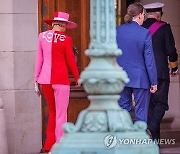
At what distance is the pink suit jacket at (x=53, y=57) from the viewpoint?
912 centimetres

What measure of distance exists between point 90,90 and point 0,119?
4583 millimetres

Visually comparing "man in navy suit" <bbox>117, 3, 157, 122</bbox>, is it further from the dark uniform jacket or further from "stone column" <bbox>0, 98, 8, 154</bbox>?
"stone column" <bbox>0, 98, 8, 154</bbox>

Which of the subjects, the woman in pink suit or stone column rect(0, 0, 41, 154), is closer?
the woman in pink suit

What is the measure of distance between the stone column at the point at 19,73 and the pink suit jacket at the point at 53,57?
1459mm

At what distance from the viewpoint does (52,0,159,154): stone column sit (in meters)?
5.78

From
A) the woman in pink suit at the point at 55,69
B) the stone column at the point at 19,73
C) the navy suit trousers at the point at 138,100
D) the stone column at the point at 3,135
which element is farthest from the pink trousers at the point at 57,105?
the stone column at the point at 19,73

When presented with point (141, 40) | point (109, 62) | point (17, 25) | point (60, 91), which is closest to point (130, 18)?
point (141, 40)

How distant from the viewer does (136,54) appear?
8.77 meters

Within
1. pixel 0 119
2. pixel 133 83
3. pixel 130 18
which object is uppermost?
pixel 130 18

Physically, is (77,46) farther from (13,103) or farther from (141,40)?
(141,40)

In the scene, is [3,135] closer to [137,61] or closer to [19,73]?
[19,73]

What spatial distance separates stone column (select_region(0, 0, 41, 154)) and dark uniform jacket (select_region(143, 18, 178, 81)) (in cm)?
190

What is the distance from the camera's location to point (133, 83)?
877 cm

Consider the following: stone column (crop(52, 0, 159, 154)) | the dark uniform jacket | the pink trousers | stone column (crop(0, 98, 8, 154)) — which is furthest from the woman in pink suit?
stone column (crop(52, 0, 159, 154))
